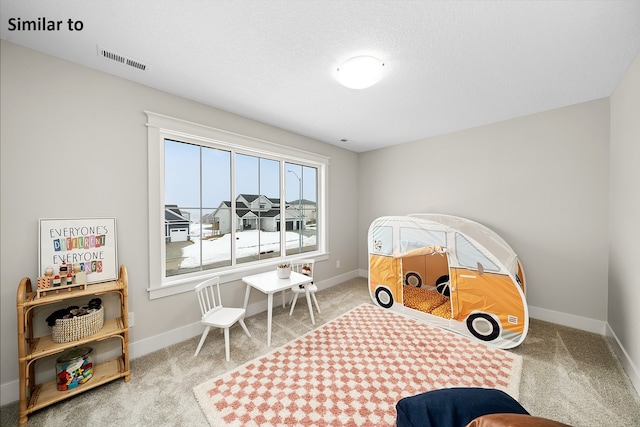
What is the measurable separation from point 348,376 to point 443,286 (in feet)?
7.00

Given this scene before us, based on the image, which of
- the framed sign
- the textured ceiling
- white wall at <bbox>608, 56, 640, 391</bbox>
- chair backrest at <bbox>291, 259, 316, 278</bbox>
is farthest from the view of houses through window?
white wall at <bbox>608, 56, 640, 391</bbox>

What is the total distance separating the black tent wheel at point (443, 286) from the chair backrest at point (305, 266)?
190 cm

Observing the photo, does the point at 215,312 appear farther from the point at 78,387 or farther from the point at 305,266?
the point at 305,266

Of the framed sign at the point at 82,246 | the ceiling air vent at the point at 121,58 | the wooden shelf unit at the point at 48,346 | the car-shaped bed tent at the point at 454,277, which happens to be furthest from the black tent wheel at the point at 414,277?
the ceiling air vent at the point at 121,58

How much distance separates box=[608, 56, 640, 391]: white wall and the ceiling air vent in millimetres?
3968

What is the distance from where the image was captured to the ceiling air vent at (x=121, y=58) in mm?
1753

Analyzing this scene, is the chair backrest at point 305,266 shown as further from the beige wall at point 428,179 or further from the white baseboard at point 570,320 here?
the white baseboard at point 570,320

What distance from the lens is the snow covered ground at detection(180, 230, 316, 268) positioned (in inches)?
109

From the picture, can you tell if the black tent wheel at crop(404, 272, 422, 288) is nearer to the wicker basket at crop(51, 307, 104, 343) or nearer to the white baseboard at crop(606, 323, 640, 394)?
the white baseboard at crop(606, 323, 640, 394)

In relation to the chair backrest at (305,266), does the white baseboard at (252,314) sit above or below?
below

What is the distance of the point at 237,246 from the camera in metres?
2.99

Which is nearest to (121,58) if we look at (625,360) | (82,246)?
(82,246)

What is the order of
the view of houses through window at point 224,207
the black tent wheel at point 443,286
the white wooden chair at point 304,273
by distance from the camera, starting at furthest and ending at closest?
1. the black tent wheel at point 443,286
2. the white wooden chair at point 304,273
3. the view of houses through window at point 224,207

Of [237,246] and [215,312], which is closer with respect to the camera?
[215,312]
